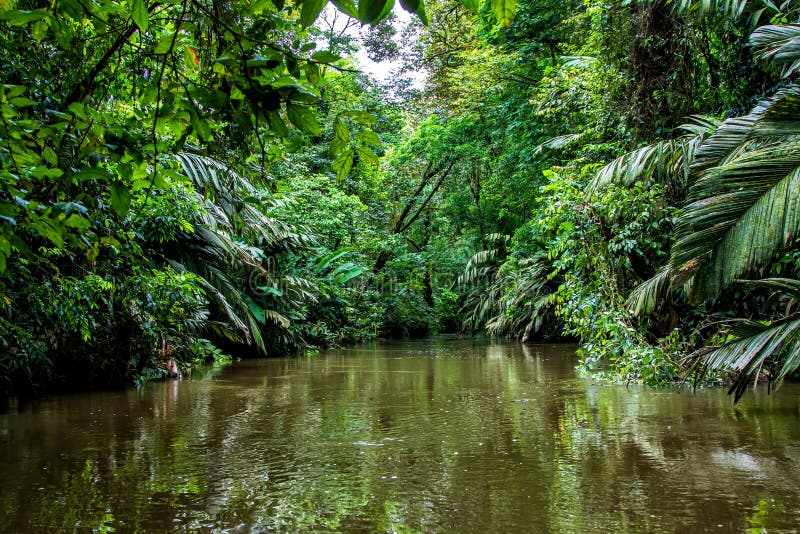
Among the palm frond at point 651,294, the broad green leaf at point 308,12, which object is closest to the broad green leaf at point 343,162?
the broad green leaf at point 308,12

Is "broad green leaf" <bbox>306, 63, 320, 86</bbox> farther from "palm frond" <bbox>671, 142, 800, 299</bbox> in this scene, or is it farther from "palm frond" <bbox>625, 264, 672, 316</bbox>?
"palm frond" <bbox>625, 264, 672, 316</bbox>

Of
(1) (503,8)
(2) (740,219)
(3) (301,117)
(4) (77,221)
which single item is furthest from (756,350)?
(4) (77,221)

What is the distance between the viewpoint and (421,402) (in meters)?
5.18

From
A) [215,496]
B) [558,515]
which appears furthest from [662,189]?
[215,496]

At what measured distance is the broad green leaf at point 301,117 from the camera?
1.63 metres

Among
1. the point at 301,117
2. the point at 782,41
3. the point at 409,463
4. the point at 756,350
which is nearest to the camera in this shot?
the point at 301,117

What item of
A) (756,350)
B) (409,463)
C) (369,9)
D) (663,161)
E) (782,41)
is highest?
(782,41)

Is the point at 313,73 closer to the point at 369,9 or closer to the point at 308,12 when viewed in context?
the point at 308,12

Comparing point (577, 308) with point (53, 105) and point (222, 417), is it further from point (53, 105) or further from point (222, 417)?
point (53, 105)

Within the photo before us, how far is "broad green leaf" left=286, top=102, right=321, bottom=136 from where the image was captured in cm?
163

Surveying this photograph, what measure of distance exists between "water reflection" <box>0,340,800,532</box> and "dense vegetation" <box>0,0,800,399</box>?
582 mm

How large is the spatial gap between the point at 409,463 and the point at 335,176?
5415mm

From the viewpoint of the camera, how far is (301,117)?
165 centimetres

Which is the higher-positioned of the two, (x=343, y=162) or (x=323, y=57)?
(x=323, y=57)
